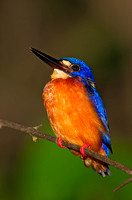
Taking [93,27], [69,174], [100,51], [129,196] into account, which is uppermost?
[93,27]

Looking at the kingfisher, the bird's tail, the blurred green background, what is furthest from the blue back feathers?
the blurred green background

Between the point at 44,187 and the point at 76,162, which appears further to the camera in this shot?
the point at 76,162

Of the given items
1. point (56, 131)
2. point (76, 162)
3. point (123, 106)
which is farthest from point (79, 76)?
point (123, 106)

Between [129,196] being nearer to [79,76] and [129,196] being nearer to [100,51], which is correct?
[79,76]

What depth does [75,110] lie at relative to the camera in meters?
2.83

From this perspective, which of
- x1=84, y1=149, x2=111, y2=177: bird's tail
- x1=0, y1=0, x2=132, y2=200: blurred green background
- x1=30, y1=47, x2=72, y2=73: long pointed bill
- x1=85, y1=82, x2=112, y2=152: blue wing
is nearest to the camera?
x1=30, y1=47, x2=72, y2=73: long pointed bill

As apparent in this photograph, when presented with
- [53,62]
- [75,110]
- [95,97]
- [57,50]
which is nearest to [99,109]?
[95,97]

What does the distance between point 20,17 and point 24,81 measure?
108cm

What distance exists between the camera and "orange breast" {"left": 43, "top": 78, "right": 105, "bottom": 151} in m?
2.83

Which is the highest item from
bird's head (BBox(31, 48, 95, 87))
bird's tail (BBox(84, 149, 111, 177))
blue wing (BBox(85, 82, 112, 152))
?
bird's head (BBox(31, 48, 95, 87))

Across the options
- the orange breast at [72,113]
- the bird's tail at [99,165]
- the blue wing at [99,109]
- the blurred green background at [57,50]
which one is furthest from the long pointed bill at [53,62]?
the blurred green background at [57,50]

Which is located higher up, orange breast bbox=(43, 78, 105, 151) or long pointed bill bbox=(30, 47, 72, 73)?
long pointed bill bbox=(30, 47, 72, 73)

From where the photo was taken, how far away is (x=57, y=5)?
20.2ft

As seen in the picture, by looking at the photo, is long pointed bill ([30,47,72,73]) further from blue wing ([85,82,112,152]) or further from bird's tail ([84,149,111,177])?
bird's tail ([84,149,111,177])
